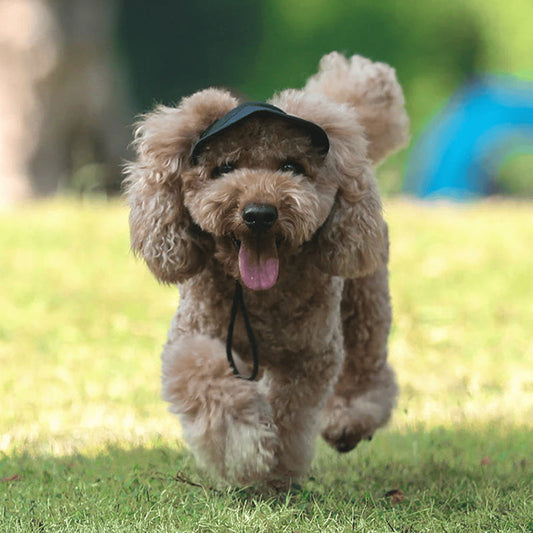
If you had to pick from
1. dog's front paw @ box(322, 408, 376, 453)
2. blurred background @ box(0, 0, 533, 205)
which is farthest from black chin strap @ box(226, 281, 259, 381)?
blurred background @ box(0, 0, 533, 205)

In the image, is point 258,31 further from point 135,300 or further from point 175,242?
point 175,242

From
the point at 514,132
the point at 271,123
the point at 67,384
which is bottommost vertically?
the point at 67,384

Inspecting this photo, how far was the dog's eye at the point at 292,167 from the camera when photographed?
3.67 meters

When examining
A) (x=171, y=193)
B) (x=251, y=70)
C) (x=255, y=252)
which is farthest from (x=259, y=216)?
(x=251, y=70)

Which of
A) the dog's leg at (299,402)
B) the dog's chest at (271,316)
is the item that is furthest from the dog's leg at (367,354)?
the dog's chest at (271,316)

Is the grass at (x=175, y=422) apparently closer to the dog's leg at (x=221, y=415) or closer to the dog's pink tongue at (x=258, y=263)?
the dog's leg at (x=221, y=415)

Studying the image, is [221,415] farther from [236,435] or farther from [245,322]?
[245,322]

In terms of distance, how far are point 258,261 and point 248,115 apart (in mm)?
506

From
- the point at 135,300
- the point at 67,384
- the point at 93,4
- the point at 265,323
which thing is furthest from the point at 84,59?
the point at 265,323

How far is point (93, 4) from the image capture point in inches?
540

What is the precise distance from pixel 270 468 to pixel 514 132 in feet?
36.7

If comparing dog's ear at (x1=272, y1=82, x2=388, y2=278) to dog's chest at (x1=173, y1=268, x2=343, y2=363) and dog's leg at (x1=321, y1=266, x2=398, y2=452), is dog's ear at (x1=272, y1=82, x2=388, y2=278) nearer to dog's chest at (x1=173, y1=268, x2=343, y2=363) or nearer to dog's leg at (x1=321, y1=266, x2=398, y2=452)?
dog's chest at (x1=173, y1=268, x2=343, y2=363)

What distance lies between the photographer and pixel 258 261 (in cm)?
361

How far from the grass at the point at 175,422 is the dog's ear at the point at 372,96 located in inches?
52.1
